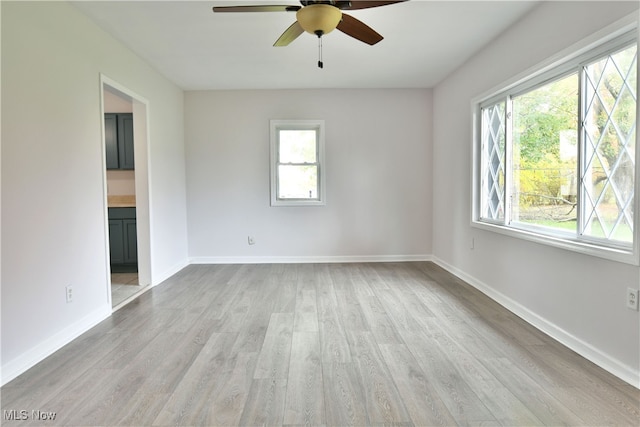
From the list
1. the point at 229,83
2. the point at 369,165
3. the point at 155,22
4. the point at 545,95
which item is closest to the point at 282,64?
the point at 229,83

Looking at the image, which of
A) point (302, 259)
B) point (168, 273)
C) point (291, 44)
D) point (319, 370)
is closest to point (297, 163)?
point (302, 259)

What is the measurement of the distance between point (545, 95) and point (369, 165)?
8.86 ft

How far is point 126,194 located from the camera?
5121mm

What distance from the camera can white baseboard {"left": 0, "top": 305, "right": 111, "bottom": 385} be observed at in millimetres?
2125

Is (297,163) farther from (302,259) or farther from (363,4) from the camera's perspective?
(363,4)

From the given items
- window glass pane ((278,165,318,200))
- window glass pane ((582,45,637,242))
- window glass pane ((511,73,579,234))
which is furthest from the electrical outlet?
window glass pane ((278,165,318,200))

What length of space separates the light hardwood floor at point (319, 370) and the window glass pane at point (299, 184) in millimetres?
2176

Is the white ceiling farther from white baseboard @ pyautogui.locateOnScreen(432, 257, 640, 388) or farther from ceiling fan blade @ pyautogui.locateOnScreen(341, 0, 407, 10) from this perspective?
white baseboard @ pyautogui.locateOnScreen(432, 257, 640, 388)

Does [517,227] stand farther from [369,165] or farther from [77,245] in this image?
[77,245]

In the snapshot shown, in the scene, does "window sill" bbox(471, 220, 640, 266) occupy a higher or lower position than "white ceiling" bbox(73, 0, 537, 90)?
lower

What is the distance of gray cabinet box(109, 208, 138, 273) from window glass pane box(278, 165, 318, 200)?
6.87 feet

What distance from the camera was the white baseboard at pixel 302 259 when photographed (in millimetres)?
5395

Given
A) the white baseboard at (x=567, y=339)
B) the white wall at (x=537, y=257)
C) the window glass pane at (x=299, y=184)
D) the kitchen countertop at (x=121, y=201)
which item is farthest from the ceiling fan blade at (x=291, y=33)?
the kitchen countertop at (x=121, y=201)

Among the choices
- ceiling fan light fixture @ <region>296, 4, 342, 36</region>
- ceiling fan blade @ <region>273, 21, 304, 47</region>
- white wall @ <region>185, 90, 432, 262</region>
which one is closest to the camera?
ceiling fan light fixture @ <region>296, 4, 342, 36</region>
